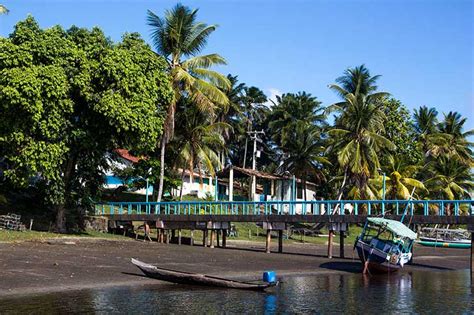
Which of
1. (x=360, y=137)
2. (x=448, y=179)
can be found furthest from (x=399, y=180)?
(x=448, y=179)

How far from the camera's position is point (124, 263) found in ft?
95.1

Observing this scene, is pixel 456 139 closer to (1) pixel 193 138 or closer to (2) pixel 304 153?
(2) pixel 304 153

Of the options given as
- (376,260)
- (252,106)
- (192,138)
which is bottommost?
(376,260)

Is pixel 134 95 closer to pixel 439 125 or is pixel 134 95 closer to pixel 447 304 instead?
pixel 447 304

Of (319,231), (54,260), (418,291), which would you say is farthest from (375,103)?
(54,260)

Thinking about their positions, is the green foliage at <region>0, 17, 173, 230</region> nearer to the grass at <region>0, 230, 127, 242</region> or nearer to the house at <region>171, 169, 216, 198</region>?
the grass at <region>0, 230, 127, 242</region>

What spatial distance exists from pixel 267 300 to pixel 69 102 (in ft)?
67.5

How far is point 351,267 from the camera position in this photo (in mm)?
34969

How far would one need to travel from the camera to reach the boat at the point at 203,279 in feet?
72.5

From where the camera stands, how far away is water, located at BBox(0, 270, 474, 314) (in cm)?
1819

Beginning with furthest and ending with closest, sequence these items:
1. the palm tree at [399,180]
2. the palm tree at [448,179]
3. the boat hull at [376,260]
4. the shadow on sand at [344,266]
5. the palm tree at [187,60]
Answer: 1. the palm tree at [448,179]
2. the palm tree at [399,180]
3. the palm tree at [187,60]
4. the shadow on sand at [344,266]
5. the boat hull at [376,260]

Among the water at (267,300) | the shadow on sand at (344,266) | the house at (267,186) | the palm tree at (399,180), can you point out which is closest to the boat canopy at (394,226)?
the shadow on sand at (344,266)

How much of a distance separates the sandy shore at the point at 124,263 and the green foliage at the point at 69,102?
5.43 metres

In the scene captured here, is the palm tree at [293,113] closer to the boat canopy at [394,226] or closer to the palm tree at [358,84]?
the palm tree at [358,84]
